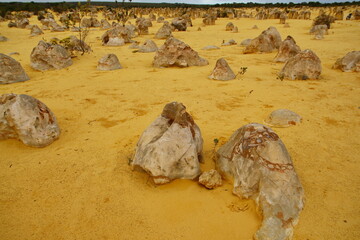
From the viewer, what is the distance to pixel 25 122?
11.7 feet

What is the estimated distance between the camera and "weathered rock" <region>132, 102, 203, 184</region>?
2768mm

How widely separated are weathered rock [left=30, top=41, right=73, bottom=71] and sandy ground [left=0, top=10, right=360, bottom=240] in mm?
1506

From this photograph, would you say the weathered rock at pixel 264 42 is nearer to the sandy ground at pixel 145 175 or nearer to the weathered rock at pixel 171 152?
the sandy ground at pixel 145 175

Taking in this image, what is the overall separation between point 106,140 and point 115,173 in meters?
0.88

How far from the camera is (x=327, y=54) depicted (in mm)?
9617

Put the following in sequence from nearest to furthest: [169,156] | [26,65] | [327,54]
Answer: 1. [169,156]
2. [26,65]
3. [327,54]

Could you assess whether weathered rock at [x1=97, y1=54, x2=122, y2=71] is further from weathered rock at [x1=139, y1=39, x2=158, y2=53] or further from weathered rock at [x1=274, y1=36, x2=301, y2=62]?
weathered rock at [x1=274, y1=36, x2=301, y2=62]

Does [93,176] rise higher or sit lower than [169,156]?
lower

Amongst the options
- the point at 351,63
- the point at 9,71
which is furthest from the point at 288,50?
the point at 9,71

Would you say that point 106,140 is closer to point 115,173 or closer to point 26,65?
point 115,173

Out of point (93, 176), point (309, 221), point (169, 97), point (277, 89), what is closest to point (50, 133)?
point (93, 176)

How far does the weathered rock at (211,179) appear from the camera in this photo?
9.01 ft

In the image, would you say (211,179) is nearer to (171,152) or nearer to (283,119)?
(171,152)

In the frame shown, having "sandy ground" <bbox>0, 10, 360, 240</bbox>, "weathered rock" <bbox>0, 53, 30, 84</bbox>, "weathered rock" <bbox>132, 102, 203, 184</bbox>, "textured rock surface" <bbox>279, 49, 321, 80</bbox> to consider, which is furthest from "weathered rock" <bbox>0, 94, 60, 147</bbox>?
"textured rock surface" <bbox>279, 49, 321, 80</bbox>
